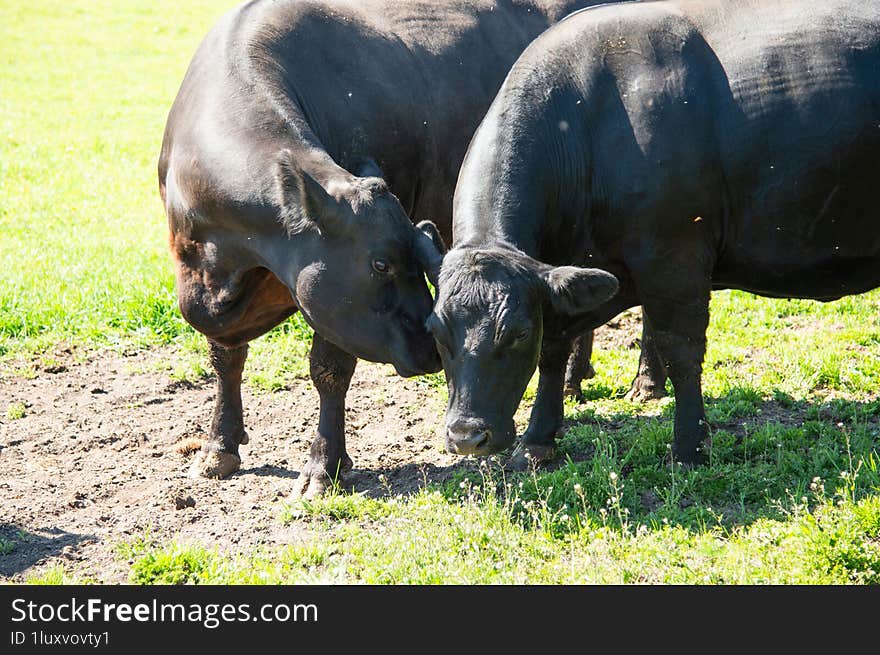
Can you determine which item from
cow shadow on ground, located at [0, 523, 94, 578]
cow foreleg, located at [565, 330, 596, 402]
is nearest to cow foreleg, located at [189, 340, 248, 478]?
cow shadow on ground, located at [0, 523, 94, 578]

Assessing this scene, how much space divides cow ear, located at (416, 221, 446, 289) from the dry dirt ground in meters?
1.55

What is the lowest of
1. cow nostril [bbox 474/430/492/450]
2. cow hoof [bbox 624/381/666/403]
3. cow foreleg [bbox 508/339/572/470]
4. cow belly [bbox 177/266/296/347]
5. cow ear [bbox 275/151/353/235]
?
cow hoof [bbox 624/381/666/403]

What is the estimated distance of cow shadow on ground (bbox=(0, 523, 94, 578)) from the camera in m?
6.27

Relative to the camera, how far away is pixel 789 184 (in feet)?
22.4

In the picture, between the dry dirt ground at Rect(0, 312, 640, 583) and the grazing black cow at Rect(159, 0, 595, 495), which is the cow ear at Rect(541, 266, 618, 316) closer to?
the grazing black cow at Rect(159, 0, 595, 495)

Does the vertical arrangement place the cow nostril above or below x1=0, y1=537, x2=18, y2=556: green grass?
above

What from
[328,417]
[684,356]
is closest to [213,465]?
[328,417]

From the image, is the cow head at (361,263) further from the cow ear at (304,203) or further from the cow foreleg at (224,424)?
the cow foreleg at (224,424)

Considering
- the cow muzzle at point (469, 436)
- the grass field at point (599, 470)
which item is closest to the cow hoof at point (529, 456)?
the grass field at point (599, 470)

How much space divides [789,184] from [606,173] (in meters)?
1.09

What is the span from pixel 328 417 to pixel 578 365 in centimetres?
225

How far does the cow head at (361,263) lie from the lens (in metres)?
6.28

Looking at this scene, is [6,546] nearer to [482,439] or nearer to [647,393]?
[482,439]
